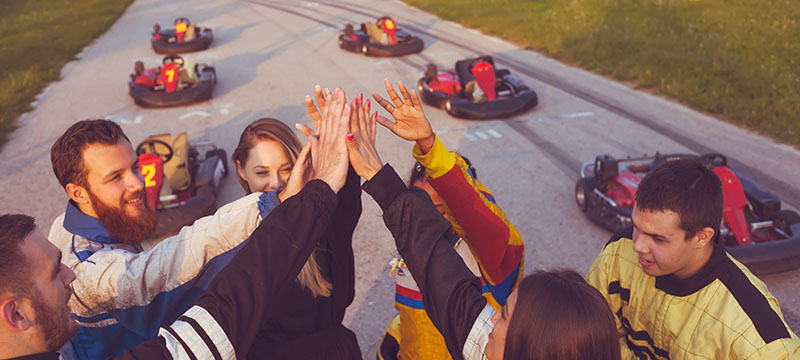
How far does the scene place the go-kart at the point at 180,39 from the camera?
17.3 meters

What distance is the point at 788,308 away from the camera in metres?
5.09

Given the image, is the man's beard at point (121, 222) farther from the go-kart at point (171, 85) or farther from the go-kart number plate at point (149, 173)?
the go-kart at point (171, 85)

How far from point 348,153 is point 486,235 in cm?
95

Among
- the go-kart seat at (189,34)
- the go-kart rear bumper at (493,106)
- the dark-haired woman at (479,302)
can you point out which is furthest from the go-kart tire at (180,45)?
the dark-haired woman at (479,302)

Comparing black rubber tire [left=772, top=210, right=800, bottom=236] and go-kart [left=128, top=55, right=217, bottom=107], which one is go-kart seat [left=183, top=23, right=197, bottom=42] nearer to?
go-kart [left=128, top=55, right=217, bottom=107]

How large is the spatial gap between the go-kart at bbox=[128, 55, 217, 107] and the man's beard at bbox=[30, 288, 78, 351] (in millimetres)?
10573

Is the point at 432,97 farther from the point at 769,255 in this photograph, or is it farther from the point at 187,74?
the point at 769,255

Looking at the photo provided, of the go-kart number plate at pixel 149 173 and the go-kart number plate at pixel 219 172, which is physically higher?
the go-kart number plate at pixel 149 173

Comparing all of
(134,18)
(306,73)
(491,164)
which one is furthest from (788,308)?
(134,18)

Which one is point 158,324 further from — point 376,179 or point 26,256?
point 376,179

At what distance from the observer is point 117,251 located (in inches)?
98.0

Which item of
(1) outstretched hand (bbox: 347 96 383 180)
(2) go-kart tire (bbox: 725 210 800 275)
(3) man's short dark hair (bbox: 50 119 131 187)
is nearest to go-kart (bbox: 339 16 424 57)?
(2) go-kart tire (bbox: 725 210 800 275)

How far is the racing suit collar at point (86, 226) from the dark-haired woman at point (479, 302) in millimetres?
1153

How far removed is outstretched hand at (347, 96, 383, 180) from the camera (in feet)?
7.77
